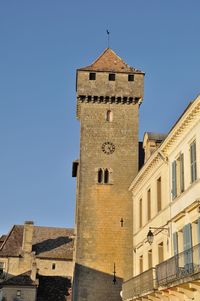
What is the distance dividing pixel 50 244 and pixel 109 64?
2534 cm

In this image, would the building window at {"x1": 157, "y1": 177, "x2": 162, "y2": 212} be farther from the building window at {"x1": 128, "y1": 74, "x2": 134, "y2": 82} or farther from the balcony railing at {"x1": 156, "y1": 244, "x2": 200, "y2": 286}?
the building window at {"x1": 128, "y1": 74, "x2": 134, "y2": 82}

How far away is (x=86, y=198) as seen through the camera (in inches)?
1257

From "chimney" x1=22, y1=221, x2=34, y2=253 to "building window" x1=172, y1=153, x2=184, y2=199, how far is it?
1331 inches

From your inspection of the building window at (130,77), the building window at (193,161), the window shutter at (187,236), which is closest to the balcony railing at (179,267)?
the window shutter at (187,236)

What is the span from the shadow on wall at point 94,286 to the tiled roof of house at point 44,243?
71.1ft

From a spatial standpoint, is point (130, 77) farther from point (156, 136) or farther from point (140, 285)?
point (140, 285)

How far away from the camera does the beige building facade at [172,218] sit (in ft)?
60.9

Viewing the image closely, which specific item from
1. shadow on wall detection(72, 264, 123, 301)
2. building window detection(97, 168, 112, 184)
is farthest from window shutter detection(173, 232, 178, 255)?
building window detection(97, 168, 112, 184)

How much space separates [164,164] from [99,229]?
9249 millimetres

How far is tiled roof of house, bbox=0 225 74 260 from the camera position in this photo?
2104 inches

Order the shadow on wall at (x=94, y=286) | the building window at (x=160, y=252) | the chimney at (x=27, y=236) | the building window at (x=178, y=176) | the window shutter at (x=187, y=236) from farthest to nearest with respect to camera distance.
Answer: the chimney at (x=27, y=236)
the shadow on wall at (x=94, y=286)
the building window at (x=160, y=252)
the building window at (x=178, y=176)
the window shutter at (x=187, y=236)

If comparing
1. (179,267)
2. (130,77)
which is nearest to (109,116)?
(130,77)

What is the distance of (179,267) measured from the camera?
18531 millimetres

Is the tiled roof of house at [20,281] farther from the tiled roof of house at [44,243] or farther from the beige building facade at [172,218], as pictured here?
the beige building facade at [172,218]
